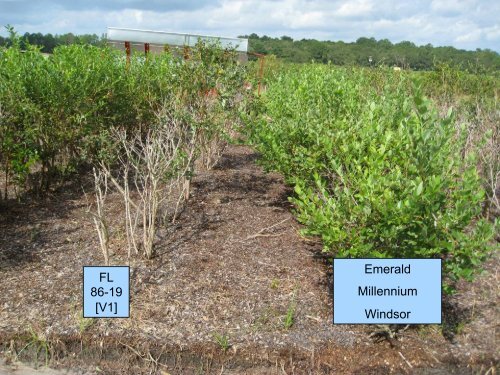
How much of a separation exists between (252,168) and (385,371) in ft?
15.2

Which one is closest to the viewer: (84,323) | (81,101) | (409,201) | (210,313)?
(409,201)

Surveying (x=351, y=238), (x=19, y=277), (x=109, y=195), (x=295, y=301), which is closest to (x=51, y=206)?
(x=109, y=195)

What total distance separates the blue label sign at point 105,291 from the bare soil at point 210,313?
9 cm

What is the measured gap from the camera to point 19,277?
426cm

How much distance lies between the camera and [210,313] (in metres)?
3.88

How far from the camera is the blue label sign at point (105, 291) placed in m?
3.73

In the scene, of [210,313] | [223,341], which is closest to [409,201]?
[223,341]

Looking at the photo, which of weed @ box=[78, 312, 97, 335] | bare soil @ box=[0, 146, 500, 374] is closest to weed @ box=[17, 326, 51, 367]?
bare soil @ box=[0, 146, 500, 374]

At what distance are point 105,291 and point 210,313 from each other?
0.76 metres

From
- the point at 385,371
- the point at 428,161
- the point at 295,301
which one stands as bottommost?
the point at 385,371

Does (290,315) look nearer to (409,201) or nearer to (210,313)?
(210,313)

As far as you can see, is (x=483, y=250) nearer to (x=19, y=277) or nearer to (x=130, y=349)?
(x=130, y=349)

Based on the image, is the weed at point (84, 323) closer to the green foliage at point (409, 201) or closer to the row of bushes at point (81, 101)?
the green foliage at point (409, 201)

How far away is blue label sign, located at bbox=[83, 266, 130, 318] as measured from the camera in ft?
12.2
